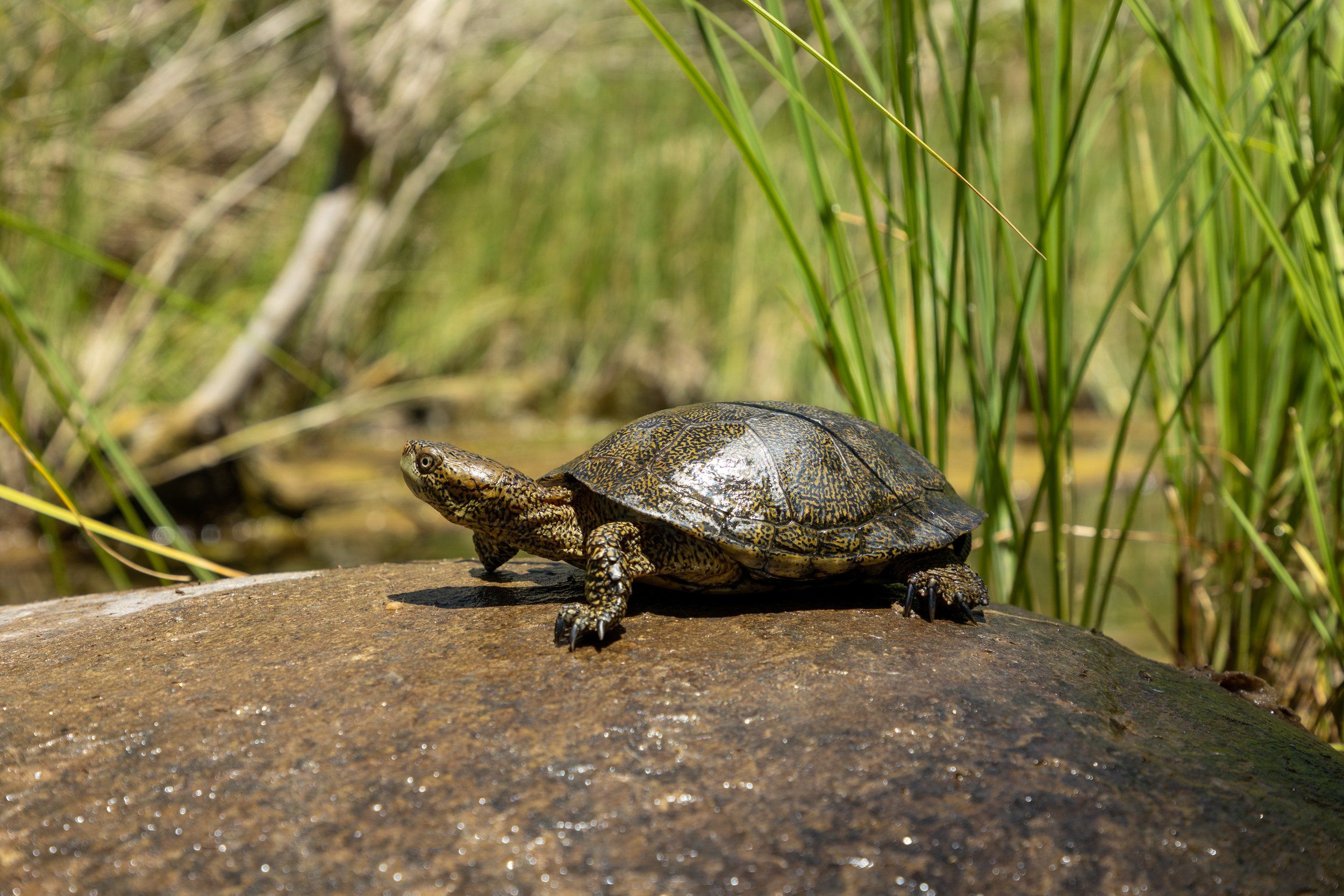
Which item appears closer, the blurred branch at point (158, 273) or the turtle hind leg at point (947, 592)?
the turtle hind leg at point (947, 592)

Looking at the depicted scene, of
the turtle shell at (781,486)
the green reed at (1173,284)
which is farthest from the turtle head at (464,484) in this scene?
the green reed at (1173,284)

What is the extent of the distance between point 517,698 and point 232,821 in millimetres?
497

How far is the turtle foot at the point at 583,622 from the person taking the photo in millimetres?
2008

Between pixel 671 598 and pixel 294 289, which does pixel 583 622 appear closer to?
pixel 671 598

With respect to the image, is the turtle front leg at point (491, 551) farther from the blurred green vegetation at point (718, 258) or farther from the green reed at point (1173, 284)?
the green reed at point (1173, 284)

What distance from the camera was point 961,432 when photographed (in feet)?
31.4

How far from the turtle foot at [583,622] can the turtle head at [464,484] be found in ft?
1.40

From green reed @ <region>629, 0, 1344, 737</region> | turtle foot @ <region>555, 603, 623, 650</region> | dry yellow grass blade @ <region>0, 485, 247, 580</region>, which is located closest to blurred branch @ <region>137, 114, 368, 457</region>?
dry yellow grass blade @ <region>0, 485, 247, 580</region>

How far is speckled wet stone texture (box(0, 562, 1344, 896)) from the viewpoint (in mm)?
1408

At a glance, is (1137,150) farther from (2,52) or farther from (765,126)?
(765,126)

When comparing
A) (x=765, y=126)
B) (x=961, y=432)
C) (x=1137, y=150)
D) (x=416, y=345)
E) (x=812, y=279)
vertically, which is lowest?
(x=961, y=432)

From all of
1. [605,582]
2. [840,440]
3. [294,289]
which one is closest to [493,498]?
[605,582]

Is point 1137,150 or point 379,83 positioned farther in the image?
point 379,83

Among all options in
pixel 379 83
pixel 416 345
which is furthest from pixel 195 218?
pixel 416 345
